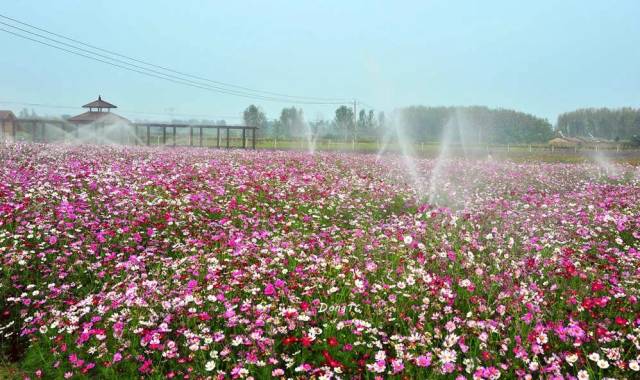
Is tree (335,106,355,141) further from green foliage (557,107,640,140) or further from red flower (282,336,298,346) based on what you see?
red flower (282,336,298,346)

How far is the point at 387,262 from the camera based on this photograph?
5766 millimetres

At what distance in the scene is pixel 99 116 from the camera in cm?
4725

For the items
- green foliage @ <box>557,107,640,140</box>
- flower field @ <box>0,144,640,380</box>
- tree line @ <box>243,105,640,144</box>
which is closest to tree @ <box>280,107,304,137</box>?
tree line @ <box>243,105,640,144</box>

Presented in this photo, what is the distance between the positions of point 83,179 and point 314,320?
8.07 m

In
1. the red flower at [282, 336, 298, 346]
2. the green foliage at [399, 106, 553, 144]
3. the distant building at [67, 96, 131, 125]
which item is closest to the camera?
the red flower at [282, 336, 298, 346]

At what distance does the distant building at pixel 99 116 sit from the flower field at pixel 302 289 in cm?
4006

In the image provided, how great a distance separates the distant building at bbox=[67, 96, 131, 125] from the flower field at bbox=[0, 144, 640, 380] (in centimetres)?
4006

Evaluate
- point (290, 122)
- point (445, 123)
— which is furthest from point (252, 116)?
point (445, 123)

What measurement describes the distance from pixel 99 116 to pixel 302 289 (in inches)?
1931

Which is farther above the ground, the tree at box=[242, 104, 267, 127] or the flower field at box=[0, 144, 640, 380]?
the tree at box=[242, 104, 267, 127]

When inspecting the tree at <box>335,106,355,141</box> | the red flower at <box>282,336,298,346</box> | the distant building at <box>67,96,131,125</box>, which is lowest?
the red flower at <box>282,336,298,346</box>

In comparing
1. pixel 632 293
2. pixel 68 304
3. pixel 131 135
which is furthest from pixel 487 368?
pixel 131 135

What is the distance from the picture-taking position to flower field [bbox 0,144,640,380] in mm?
3881

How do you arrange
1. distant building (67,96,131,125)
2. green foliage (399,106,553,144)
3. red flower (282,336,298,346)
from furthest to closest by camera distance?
1. green foliage (399,106,553,144)
2. distant building (67,96,131,125)
3. red flower (282,336,298,346)
